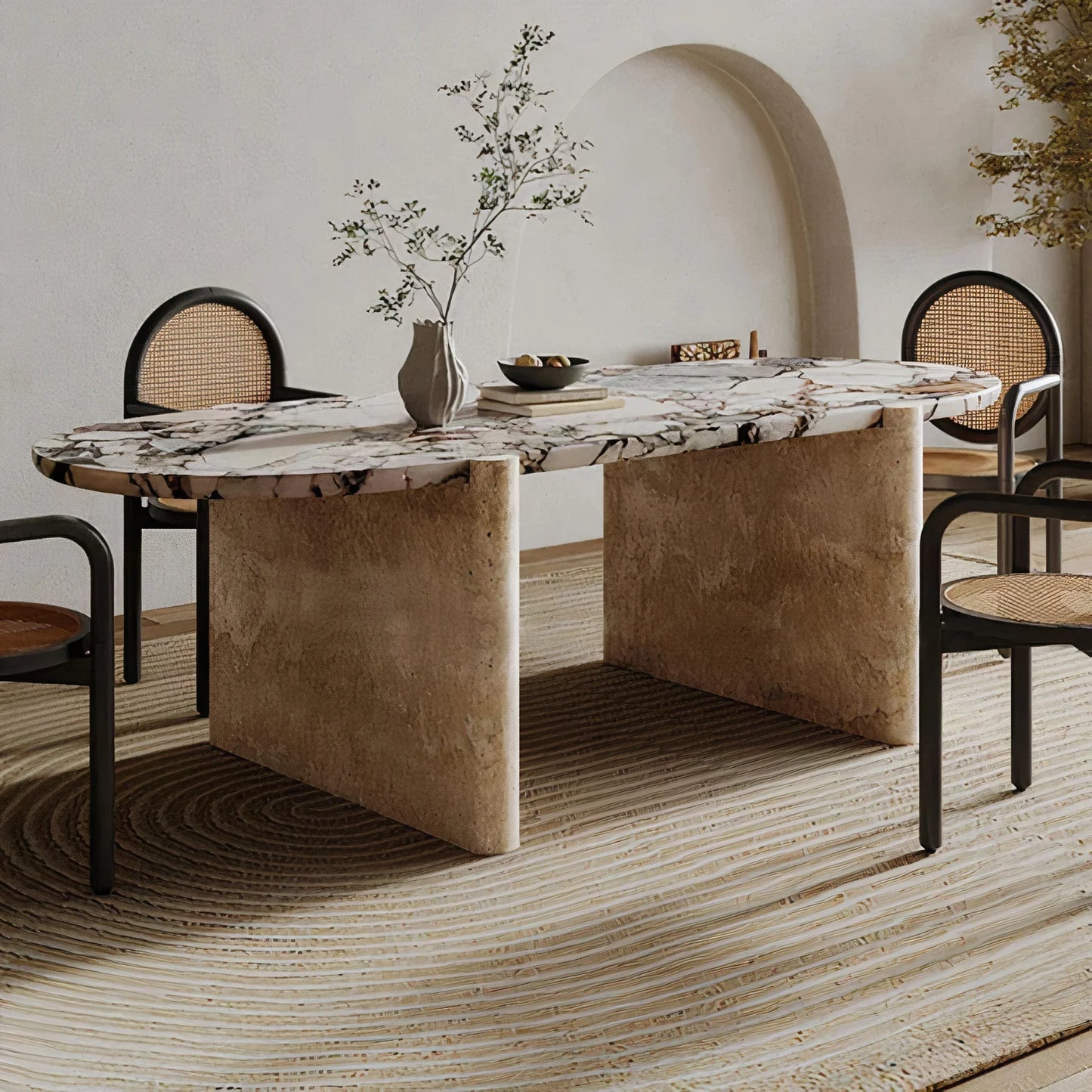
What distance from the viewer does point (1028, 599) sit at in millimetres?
2414

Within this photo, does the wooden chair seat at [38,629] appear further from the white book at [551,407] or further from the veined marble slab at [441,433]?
the white book at [551,407]

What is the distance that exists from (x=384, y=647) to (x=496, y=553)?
1.11 ft

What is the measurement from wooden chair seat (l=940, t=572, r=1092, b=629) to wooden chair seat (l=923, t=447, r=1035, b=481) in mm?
1022

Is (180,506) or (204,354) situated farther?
(204,354)

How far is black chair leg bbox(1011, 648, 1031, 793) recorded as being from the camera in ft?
8.73

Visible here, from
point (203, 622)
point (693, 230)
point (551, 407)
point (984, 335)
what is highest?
point (693, 230)

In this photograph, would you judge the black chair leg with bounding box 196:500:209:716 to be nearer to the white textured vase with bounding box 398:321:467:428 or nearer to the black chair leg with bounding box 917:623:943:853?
the white textured vase with bounding box 398:321:467:428

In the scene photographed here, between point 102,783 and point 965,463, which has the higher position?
point 965,463

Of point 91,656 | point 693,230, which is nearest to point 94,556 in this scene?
point 91,656

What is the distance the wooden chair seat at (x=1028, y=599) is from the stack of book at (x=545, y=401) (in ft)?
2.51

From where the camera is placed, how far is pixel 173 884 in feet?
7.88

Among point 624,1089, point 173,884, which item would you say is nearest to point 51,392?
point 173,884

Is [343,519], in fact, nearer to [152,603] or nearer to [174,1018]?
[174,1018]

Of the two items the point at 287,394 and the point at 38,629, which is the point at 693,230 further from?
the point at 38,629
